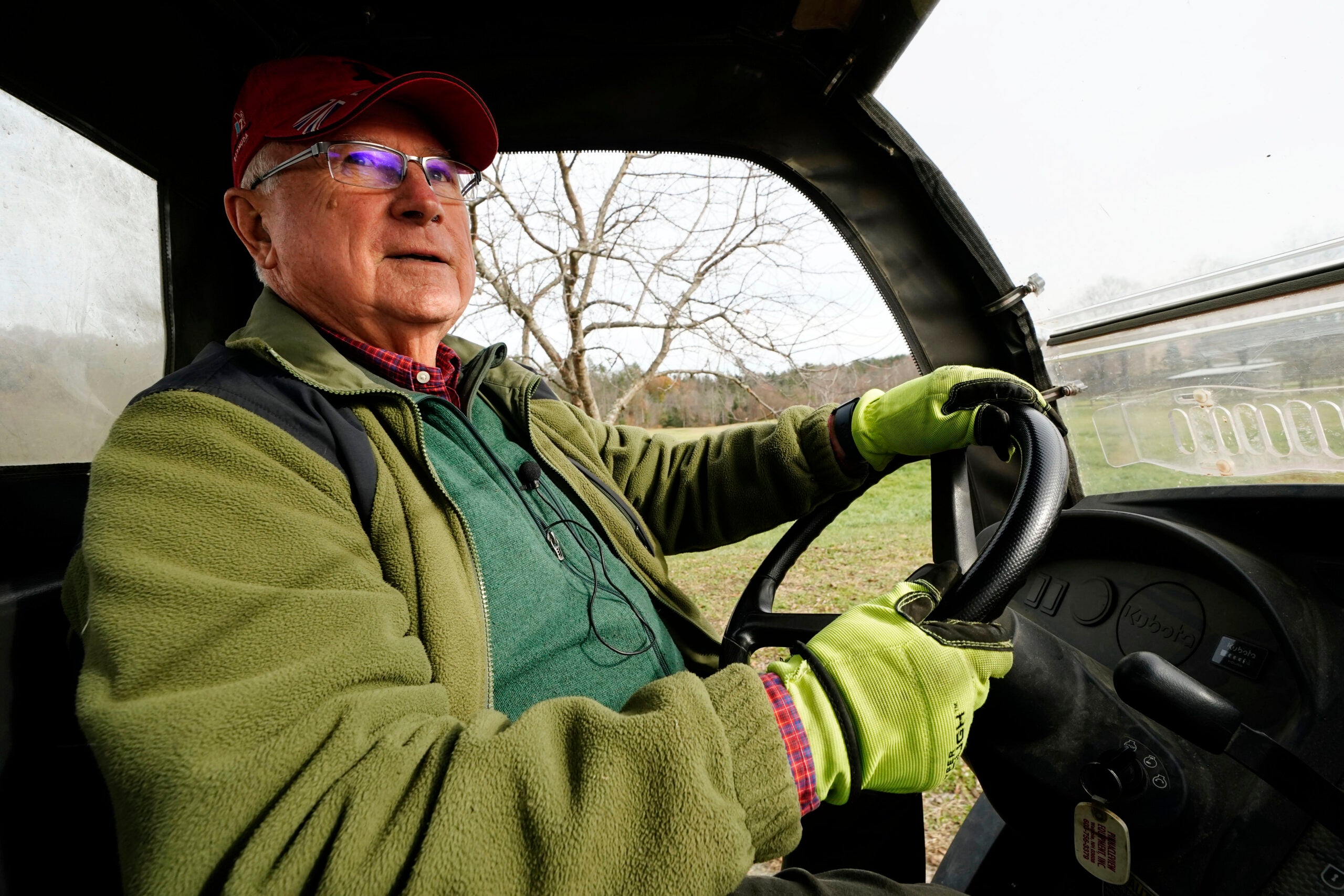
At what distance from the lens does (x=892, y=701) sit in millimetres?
874

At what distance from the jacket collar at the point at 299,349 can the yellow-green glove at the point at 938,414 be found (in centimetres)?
97

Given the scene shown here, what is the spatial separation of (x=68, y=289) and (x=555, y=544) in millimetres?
1018

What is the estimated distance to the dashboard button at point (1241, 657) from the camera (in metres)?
1.03

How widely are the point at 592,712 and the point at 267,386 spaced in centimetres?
74

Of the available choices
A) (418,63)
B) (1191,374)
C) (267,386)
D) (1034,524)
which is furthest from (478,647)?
(418,63)

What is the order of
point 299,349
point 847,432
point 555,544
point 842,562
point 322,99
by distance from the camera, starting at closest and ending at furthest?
point 299,349
point 555,544
point 322,99
point 847,432
point 842,562

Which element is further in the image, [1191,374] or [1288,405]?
[1191,374]

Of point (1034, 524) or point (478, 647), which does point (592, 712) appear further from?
point (1034, 524)

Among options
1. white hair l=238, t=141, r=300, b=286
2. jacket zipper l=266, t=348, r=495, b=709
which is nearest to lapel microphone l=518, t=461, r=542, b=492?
jacket zipper l=266, t=348, r=495, b=709

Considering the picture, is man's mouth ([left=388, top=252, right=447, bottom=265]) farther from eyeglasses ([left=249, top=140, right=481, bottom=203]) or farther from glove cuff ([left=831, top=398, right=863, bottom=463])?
glove cuff ([left=831, top=398, right=863, bottom=463])

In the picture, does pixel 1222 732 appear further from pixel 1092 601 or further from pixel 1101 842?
pixel 1092 601

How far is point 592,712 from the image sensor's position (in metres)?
0.81

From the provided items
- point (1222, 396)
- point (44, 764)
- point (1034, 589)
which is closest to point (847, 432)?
point (1034, 589)

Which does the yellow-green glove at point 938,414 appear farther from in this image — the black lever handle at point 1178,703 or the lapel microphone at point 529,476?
the lapel microphone at point 529,476
